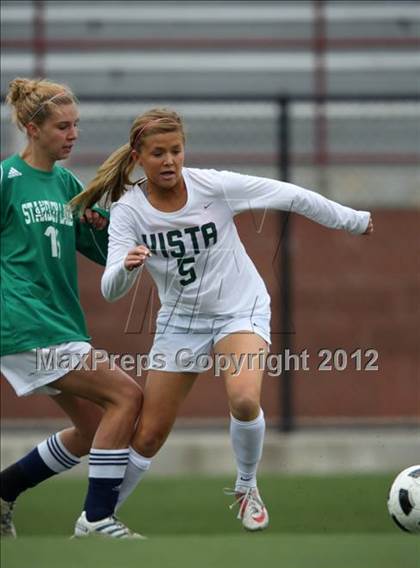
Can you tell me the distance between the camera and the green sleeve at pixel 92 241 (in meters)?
5.35

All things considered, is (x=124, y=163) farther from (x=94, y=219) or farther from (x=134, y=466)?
(x=134, y=466)

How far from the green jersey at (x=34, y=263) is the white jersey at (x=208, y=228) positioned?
0.82 ft

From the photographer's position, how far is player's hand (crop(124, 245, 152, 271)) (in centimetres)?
473

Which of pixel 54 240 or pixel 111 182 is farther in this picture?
pixel 111 182

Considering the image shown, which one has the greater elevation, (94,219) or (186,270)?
(94,219)

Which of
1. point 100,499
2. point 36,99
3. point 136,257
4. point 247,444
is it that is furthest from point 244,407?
point 36,99

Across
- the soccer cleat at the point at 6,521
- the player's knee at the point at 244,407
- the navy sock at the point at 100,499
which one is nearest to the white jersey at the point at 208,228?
the player's knee at the point at 244,407

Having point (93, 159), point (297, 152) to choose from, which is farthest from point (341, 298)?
point (93, 159)

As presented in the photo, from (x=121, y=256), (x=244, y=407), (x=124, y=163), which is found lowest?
(x=244, y=407)

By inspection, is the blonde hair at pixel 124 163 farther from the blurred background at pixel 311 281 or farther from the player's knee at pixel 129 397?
the blurred background at pixel 311 281

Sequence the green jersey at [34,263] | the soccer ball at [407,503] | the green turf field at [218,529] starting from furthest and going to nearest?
the soccer ball at [407,503], the green jersey at [34,263], the green turf field at [218,529]

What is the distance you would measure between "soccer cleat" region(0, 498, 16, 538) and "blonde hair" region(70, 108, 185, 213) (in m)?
1.30

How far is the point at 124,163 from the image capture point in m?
5.28

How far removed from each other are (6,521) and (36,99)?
5.75 ft
